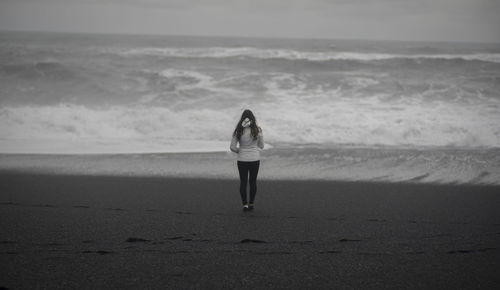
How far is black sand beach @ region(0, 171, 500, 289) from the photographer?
4039 millimetres

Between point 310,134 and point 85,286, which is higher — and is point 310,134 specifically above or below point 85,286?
above

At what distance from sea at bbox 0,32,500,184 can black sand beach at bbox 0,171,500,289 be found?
5.55 ft

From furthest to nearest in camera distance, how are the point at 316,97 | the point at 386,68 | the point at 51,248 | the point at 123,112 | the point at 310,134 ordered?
1. the point at 386,68
2. the point at 316,97
3. the point at 123,112
4. the point at 310,134
5. the point at 51,248

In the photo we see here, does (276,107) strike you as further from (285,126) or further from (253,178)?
(253,178)

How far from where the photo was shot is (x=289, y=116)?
14922mm

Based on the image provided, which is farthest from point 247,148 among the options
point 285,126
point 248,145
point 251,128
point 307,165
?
point 285,126

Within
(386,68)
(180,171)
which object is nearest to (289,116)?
(180,171)

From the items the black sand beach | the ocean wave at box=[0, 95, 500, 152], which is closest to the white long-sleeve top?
the black sand beach

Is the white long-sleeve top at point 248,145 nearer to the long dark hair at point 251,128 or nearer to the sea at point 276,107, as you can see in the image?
the long dark hair at point 251,128

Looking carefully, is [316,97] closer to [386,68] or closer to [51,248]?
[386,68]

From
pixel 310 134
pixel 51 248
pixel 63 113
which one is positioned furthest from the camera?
pixel 63 113

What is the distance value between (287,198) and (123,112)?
10.2 m

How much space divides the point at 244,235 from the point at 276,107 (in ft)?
40.2

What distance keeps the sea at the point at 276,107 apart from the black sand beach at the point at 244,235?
1.69 metres
